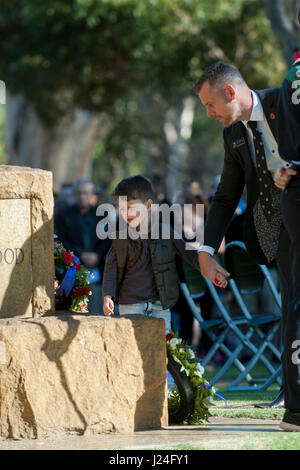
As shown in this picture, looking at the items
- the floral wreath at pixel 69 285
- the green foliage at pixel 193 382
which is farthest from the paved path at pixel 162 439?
the floral wreath at pixel 69 285

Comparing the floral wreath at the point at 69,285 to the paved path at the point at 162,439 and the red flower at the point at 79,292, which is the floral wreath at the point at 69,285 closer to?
the red flower at the point at 79,292

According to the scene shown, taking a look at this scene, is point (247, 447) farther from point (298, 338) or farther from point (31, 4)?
point (31, 4)

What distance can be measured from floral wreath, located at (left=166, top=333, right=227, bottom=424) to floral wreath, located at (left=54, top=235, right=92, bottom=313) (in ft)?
2.08

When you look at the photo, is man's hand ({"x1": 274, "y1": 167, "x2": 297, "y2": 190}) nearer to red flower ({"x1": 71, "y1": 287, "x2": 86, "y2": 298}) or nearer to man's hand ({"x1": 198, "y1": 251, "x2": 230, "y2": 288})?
man's hand ({"x1": 198, "y1": 251, "x2": 230, "y2": 288})

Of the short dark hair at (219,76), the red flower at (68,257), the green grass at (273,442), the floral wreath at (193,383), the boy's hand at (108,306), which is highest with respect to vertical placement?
the short dark hair at (219,76)

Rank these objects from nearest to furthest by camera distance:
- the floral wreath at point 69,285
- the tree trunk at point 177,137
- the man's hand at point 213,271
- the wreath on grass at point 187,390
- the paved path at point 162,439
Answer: the paved path at point 162,439, the man's hand at point 213,271, the wreath on grass at point 187,390, the floral wreath at point 69,285, the tree trunk at point 177,137

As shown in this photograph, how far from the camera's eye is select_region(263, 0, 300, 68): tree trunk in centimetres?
1361

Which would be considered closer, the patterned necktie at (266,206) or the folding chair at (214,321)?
the patterned necktie at (266,206)

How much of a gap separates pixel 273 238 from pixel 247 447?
130 centimetres

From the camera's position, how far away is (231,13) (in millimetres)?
19172

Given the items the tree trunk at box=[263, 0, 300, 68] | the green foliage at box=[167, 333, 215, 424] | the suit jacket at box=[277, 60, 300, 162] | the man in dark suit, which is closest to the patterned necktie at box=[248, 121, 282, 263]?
the man in dark suit

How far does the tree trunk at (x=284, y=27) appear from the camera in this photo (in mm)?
13609

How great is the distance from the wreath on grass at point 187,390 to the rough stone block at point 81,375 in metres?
0.27
